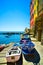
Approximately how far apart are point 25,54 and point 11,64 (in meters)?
3.01

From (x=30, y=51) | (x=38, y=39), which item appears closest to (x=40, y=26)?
(x=38, y=39)

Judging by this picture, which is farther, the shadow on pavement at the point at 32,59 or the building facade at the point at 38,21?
the building facade at the point at 38,21

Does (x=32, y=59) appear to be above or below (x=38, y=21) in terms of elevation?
below

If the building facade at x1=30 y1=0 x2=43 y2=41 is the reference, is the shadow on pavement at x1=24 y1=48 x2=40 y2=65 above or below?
below

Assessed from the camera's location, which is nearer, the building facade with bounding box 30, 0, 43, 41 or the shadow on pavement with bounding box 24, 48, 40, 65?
the shadow on pavement with bounding box 24, 48, 40, 65

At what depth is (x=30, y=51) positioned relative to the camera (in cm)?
1542

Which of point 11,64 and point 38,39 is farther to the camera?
point 38,39

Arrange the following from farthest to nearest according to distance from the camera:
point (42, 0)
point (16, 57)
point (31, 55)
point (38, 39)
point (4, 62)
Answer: point (38, 39)
point (42, 0)
point (31, 55)
point (4, 62)
point (16, 57)

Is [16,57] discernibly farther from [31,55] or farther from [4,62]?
[31,55]

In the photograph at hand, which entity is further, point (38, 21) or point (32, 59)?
point (38, 21)

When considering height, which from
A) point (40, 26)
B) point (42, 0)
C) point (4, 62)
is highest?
point (42, 0)

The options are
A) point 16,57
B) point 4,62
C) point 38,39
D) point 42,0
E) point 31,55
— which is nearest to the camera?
point 16,57

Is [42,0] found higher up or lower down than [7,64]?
higher up

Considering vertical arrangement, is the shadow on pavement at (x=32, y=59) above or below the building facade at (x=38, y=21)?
below
